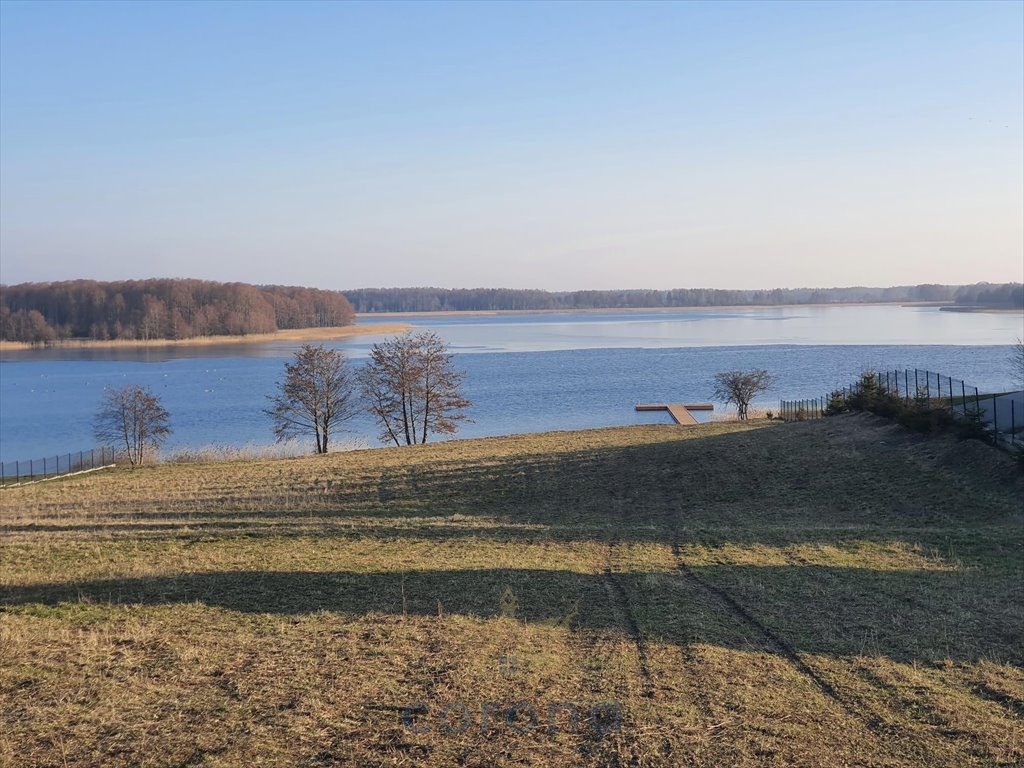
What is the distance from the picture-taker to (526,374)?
85.8 metres

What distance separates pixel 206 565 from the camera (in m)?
13.9

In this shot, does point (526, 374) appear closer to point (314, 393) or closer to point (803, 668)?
point (314, 393)

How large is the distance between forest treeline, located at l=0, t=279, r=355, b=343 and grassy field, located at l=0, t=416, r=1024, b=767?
133m

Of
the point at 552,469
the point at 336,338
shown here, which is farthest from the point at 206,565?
the point at 336,338

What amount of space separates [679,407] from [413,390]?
59.1 ft

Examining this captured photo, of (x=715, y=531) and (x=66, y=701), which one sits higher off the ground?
(x=66, y=701)

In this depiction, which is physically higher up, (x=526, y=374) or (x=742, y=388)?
(x=742, y=388)

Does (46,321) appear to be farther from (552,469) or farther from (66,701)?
(66,701)

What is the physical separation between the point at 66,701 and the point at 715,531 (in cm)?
1270

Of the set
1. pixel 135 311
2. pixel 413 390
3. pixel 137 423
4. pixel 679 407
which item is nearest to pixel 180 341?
pixel 135 311

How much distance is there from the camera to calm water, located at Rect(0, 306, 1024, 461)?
57156 mm

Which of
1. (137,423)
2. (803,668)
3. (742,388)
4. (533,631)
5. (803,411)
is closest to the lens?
(803,668)

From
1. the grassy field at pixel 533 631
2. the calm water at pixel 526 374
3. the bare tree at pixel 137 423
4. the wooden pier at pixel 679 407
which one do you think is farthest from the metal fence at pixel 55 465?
the wooden pier at pixel 679 407

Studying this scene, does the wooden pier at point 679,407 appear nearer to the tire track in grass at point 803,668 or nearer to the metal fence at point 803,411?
the metal fence at point 803,411
